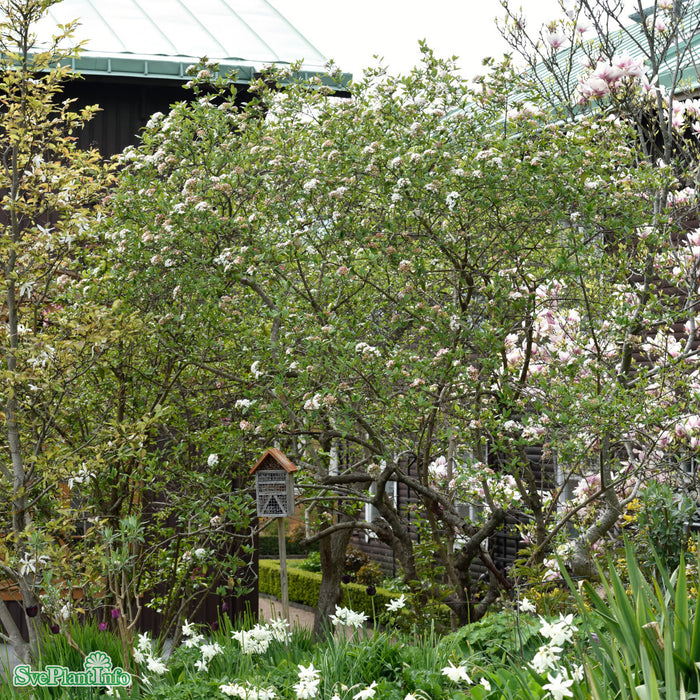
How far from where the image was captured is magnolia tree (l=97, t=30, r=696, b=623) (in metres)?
4.88

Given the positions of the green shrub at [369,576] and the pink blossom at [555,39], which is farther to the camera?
the green shrub at [369,576]

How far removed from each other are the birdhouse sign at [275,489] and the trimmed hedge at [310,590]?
5624mm

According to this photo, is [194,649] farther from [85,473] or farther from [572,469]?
[572,469]

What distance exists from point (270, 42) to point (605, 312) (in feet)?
19.9

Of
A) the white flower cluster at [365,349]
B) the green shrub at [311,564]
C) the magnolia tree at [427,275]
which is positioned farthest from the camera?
the green shrub at [311,564]

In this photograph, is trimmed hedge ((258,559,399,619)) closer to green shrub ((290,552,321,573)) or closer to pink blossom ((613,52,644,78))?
green shrub ((290,552,321,573))

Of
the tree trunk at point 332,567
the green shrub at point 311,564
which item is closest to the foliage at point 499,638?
the tree trunk at point 332,567

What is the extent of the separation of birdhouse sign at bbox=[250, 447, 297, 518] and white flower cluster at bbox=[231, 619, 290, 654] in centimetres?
77

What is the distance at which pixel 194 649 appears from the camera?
469cm

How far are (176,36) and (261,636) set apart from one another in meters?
7.21

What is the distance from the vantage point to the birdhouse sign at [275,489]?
514 centimetres

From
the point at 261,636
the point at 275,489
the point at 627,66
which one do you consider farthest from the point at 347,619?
the point at 627,66

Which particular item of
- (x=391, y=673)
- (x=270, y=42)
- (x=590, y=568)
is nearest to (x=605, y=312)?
(x=590, y=568)

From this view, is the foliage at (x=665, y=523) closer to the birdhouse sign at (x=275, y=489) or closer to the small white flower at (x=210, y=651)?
the birdhouse sign at (x=275, y=489)
